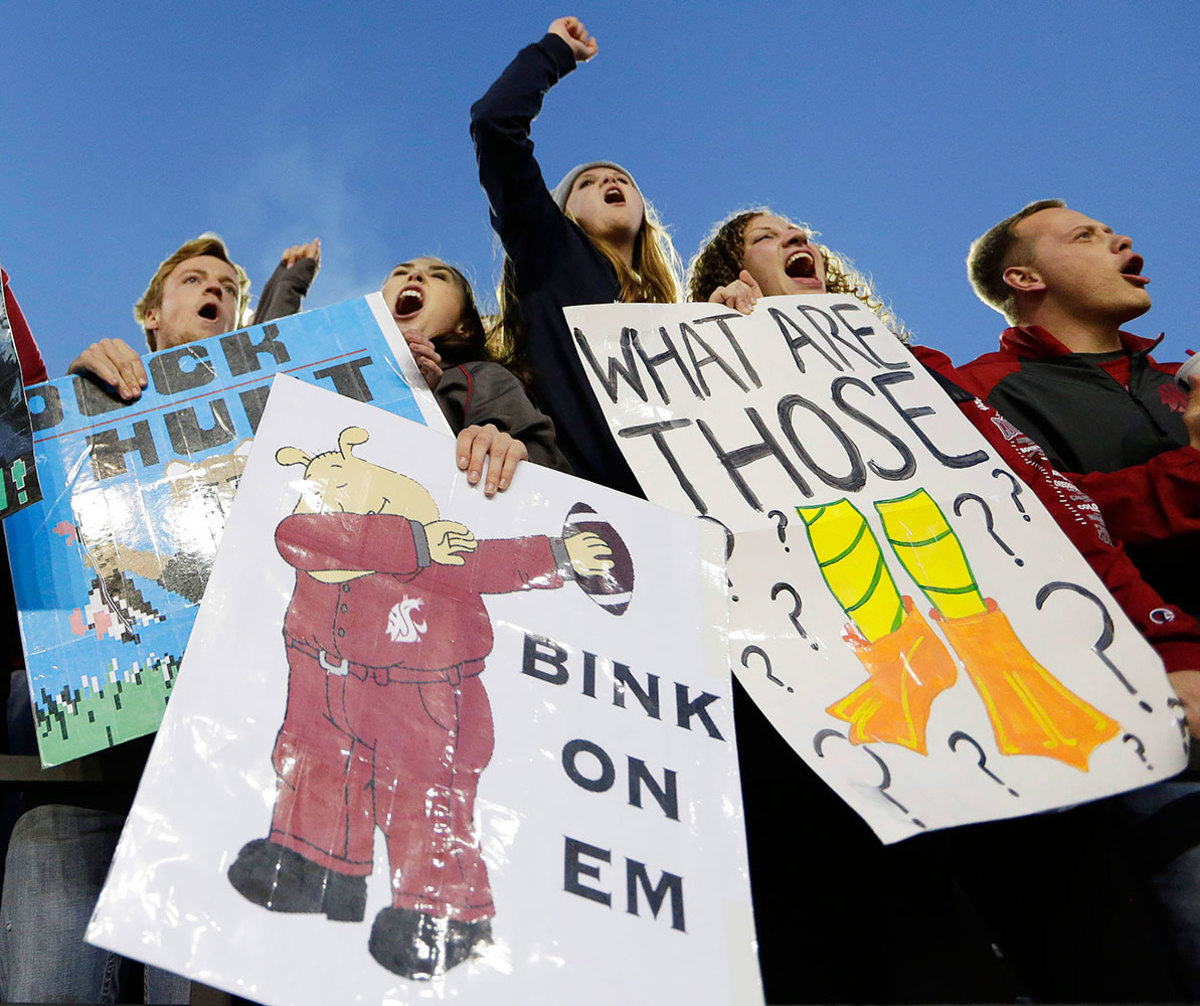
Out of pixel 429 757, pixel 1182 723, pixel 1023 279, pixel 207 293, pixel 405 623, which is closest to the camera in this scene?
pixel 429 757

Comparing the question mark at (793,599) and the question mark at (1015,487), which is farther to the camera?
the question mark at (1015,487)

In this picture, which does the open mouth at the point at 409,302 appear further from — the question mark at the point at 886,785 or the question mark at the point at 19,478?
the question mark at the point at 886,785

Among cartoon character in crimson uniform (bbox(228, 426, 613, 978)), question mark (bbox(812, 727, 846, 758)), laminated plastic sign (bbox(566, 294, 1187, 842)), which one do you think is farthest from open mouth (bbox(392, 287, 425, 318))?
question mark (bbox(812, 727, 846, 758))

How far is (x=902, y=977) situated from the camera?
1646 millimetres

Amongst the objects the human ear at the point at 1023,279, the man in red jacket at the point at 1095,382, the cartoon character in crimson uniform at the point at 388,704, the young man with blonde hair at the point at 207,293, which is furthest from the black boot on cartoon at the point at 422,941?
the human ear at the point at 1023,279

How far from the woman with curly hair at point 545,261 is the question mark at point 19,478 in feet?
3.30

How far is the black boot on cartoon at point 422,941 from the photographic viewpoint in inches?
37.9

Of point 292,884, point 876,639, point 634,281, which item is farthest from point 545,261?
point 292,884

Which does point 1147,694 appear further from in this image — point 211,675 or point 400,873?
point 211,675

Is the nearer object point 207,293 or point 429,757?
point 429,757

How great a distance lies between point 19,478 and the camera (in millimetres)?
1522

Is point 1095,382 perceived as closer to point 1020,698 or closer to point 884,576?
point 884,576

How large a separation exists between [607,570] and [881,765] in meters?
0.47

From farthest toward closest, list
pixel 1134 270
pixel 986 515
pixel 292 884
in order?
1. pixel 1134 270
2. pixel 986 515
3. pixel 292 884
